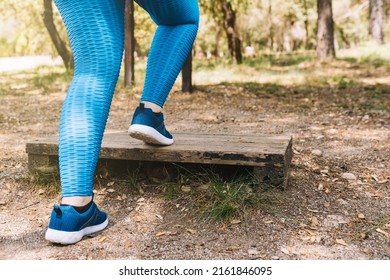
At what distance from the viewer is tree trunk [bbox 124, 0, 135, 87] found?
722cm

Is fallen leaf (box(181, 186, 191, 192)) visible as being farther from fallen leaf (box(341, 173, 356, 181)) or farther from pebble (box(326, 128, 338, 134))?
pebble (box(326, 128, 338, 134))

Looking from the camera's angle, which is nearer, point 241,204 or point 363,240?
point 363,240

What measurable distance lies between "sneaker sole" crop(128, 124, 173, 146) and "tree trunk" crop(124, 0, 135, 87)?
5227 millimetres

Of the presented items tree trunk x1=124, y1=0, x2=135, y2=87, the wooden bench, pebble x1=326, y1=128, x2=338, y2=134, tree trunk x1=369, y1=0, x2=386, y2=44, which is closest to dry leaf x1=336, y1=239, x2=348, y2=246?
the wooden bench

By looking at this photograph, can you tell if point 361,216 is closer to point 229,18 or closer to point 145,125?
point 145,125

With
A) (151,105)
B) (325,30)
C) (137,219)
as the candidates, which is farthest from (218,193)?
(325,30)

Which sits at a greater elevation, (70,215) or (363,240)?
(70,215)

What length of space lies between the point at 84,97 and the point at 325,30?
34.3 ft

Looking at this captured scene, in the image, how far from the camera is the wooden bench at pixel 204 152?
Answer: 90.2 inches

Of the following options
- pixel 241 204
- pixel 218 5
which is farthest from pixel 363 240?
pixel 218 5

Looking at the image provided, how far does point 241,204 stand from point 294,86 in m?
5.70

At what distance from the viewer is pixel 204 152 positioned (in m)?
2.32

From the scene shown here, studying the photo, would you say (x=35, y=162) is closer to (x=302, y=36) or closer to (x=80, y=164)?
(x=80, y=164)
